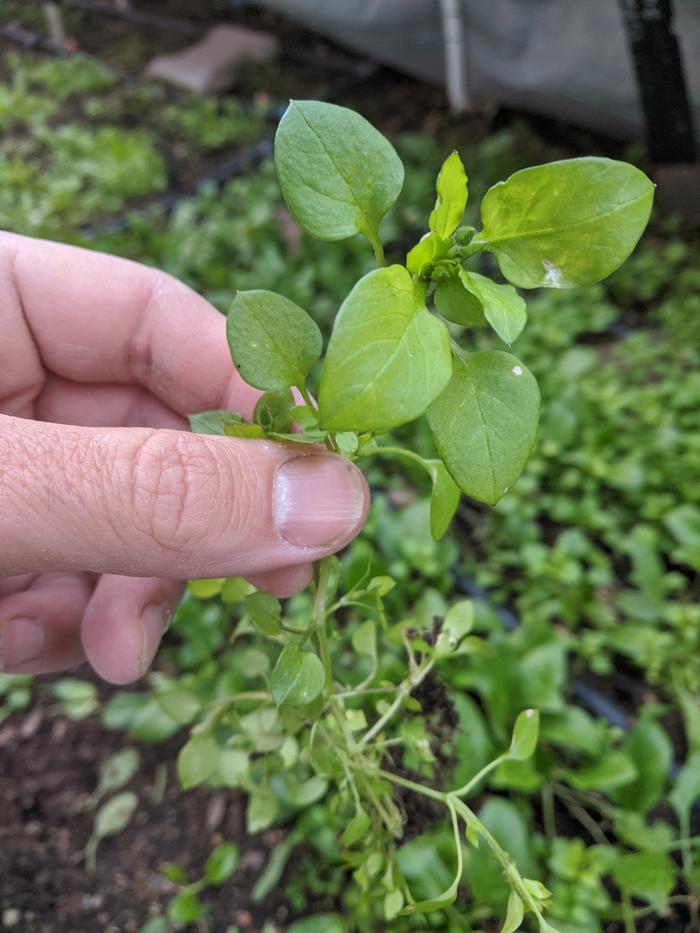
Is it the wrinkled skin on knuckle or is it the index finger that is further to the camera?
the index finger

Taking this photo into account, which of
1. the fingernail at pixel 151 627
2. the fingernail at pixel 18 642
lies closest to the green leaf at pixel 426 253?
the fingernail at pixel 151 627

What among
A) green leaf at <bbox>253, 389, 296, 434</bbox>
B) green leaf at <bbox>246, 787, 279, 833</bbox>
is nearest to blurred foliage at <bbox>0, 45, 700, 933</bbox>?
green leaf at <bbox>246, 787, 279, 833</bbox>

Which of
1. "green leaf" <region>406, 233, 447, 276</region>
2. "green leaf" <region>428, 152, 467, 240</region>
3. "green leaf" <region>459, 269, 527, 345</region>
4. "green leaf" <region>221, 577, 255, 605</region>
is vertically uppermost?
"green leaf" <region>428, 152, 467, 240</region>

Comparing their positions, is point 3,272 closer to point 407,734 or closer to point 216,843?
point 407,734

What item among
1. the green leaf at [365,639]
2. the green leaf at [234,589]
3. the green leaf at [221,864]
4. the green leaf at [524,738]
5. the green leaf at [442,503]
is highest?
the green leaf at [442,503]

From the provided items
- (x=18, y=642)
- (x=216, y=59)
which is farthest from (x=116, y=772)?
(x=216, y=59)

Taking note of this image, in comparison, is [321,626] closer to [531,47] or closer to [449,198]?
[449,198]

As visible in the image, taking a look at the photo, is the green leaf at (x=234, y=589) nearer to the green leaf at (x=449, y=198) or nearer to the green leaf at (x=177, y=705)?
the green leaf at (x=177, y=705)

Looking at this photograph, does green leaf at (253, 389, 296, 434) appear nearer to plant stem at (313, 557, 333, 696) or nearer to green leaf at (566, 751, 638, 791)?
plant stem at (313, 557, 333, 696)
